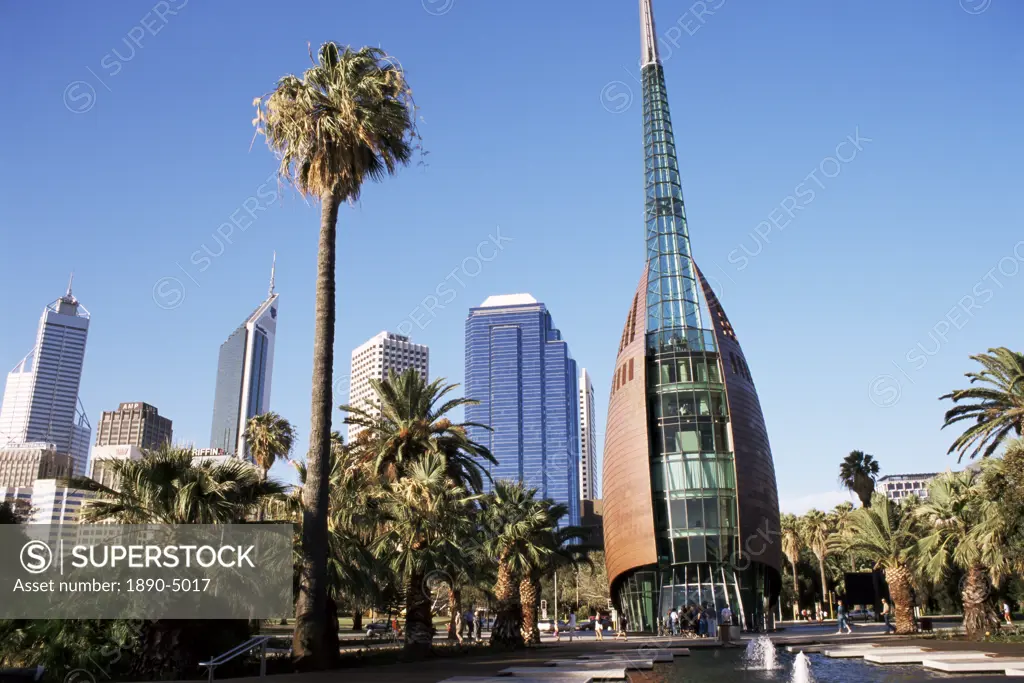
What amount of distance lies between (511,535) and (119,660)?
56.7ft

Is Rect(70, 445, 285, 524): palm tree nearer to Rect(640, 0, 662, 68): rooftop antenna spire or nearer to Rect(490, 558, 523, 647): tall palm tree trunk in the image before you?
Rect(490, 558, 523, 647): tall palm tree trunk

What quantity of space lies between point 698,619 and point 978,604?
1876 centimetres

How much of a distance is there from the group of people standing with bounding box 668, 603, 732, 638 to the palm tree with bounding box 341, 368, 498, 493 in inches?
739

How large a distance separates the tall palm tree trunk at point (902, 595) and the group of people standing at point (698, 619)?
26.5 feet

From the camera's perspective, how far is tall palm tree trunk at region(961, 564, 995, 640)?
2809cm

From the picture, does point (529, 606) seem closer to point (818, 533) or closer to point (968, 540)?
point (968, 540)

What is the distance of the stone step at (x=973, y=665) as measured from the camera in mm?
15406

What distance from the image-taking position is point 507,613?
30.9m

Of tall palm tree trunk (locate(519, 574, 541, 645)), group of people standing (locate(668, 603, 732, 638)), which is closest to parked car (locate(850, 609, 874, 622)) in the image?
group of people standing (locate(668, 603, 732, 638))

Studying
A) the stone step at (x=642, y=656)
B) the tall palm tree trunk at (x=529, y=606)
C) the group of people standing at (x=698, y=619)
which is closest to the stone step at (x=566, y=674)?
the stone step at (x=642, y=656)

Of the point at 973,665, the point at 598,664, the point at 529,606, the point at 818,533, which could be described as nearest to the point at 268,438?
the point at 529,606

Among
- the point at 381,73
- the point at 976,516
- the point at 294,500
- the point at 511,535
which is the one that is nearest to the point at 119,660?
the point at 294,500

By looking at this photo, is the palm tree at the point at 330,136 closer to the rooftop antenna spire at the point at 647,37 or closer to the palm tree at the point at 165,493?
the palm tree at the point at 165,493

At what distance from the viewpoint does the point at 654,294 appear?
6012 centimetres
